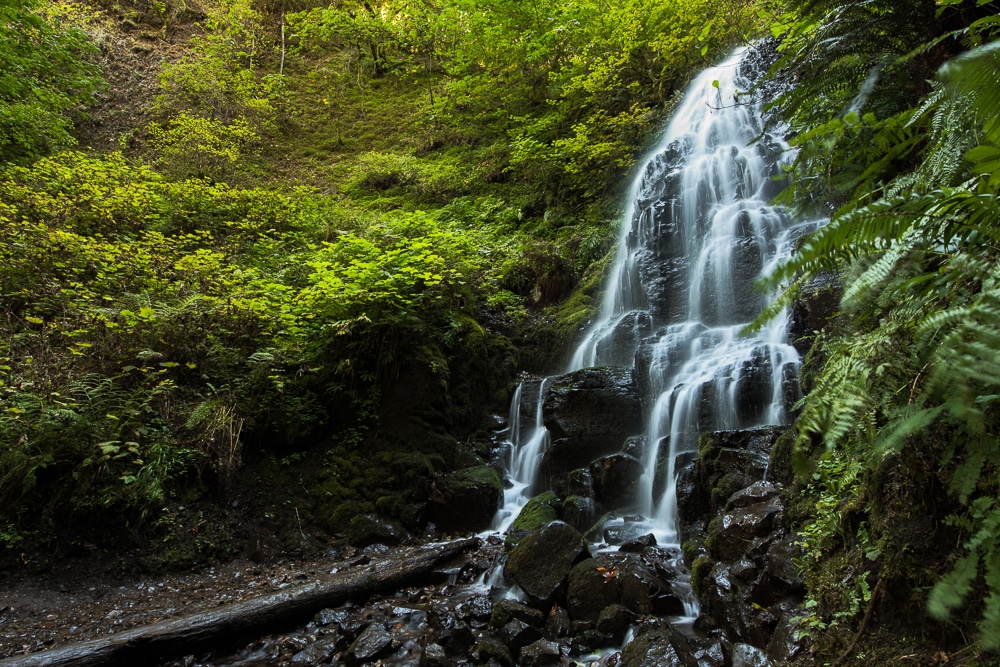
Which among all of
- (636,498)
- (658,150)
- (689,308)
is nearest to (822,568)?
(636,498)

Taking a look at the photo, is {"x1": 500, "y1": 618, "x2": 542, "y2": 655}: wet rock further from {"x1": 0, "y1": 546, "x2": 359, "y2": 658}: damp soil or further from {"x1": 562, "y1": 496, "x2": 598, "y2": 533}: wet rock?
{"x1": 0, "y1": 546, "x2": 359, "y2": 658}: damp soil

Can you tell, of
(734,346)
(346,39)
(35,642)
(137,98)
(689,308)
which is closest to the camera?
(35,642)

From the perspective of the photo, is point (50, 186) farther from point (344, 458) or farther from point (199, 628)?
point (199, 628)

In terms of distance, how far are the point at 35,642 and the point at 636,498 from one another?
5739 mm

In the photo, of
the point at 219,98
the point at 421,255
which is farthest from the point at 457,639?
the point at 219,98

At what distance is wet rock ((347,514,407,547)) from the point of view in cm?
601

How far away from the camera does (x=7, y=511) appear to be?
4859 mm

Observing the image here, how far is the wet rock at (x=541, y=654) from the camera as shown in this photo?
3.60 m

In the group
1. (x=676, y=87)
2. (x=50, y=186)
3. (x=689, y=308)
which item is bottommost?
(x=689, y=308)

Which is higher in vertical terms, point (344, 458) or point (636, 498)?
point (344, 458)

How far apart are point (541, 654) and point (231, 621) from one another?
2.56 m

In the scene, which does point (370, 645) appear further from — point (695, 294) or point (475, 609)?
point (695, 294)

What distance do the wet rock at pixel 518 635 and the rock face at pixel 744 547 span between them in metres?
1.28

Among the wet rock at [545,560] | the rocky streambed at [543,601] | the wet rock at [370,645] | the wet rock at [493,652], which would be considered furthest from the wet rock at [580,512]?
the wet rock at [370,645]
